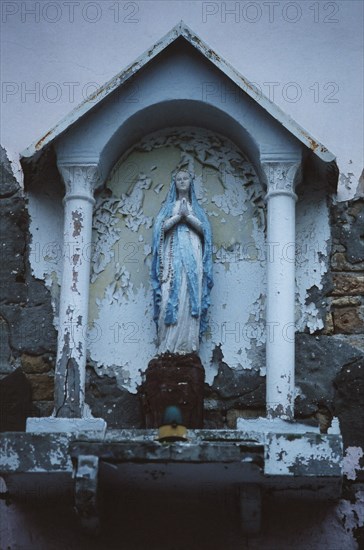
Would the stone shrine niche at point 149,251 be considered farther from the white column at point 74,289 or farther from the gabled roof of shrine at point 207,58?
the gabled roof of shrine at point 207,58

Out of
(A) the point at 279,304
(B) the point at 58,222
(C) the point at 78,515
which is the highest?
(B) the point at 58,222

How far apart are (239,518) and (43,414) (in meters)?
1.19

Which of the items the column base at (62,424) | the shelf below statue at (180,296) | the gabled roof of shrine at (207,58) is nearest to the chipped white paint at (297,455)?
the shelf below statue at (180,296)

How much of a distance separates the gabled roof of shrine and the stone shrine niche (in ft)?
1.60

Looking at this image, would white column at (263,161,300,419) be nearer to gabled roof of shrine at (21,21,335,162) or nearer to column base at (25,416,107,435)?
gabled roof of shrine at (21,21,335,162)

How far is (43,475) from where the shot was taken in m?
7.16

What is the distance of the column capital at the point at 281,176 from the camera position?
7836 mm

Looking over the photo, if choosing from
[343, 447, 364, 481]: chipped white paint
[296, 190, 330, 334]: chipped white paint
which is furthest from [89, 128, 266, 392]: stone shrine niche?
[343, 447, 364, 481]: chipped white paint

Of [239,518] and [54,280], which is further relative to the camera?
[54,280]

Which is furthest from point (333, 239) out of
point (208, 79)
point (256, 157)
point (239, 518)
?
point (239, 518)

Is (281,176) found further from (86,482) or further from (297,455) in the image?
(86,482)

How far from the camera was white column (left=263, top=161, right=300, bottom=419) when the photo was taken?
7484 mm

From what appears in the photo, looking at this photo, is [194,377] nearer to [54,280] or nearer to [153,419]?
[153,419]

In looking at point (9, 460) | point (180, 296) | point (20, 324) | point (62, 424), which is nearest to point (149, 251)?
point (180, 296)
